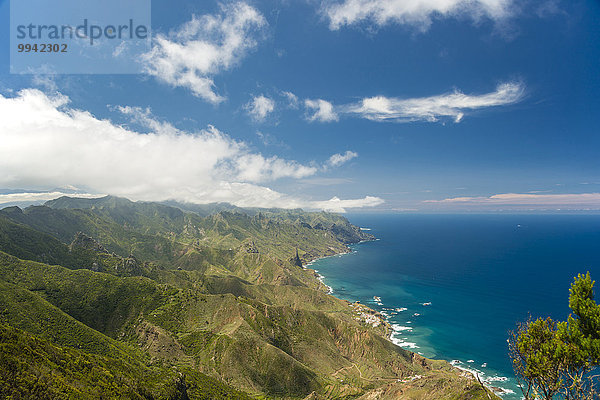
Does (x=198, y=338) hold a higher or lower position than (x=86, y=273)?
lower

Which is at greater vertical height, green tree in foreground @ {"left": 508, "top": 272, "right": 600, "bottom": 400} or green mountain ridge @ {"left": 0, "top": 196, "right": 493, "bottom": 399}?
green tree in foreground @ {"left": 508, "top": 272, "right": 600, "bottom": 400}

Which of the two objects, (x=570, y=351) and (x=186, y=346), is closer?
(x=570, y=351)

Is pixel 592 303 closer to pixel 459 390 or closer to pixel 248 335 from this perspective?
pixel 459 390

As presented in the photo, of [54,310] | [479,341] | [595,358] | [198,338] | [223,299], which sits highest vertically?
[595,358]

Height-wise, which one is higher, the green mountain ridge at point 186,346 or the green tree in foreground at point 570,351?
the green tree in foreground at point 570,351

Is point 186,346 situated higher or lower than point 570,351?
lower

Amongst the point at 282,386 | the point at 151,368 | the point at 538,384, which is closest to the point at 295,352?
the point at 282,386

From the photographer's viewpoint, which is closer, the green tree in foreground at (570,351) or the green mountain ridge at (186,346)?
the green tree in foreground at (570,351)

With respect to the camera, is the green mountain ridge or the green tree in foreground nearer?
the green tree in foreground
